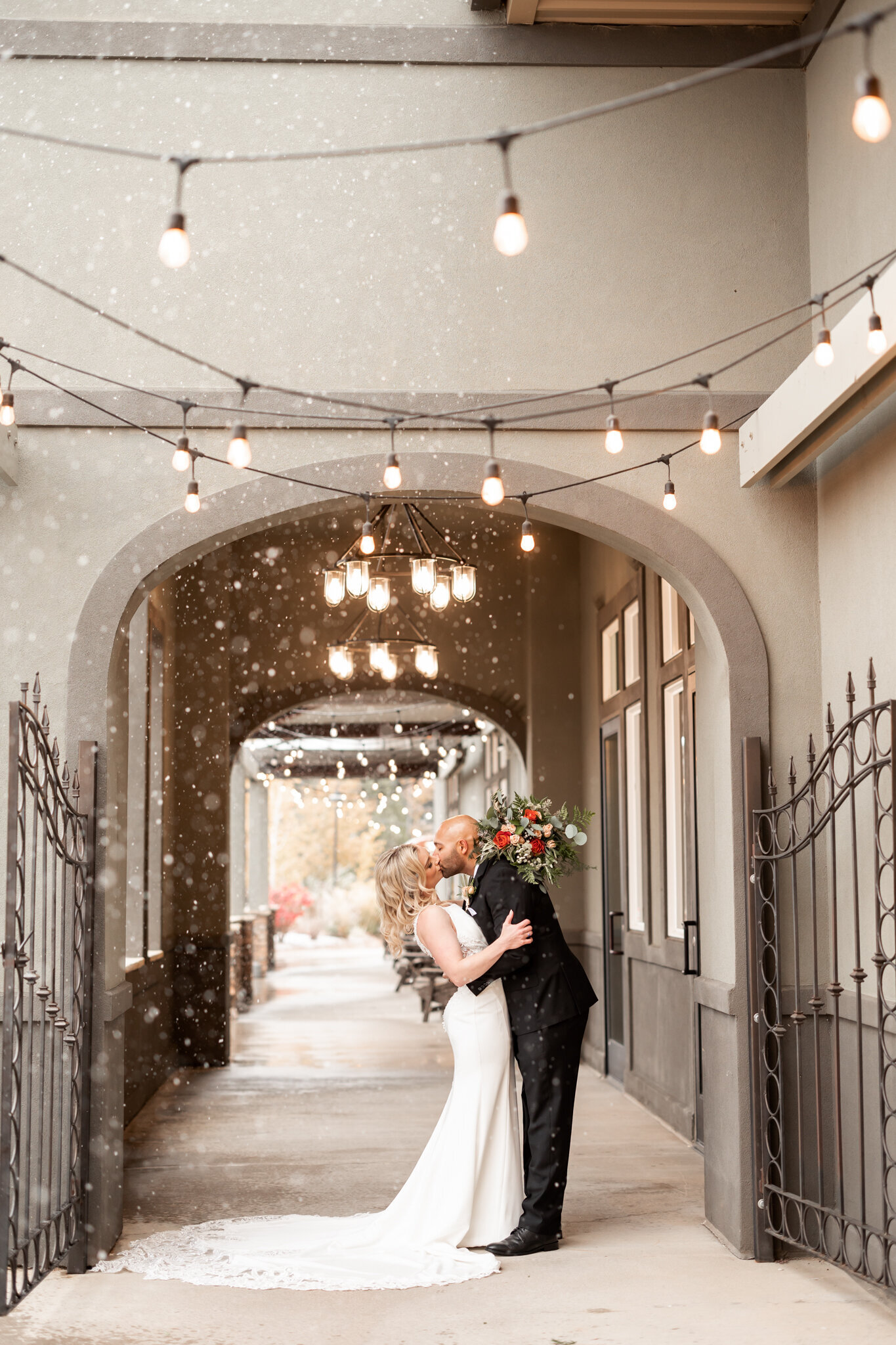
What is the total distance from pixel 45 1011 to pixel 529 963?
198 centimetres

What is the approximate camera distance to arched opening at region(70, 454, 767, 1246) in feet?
18.1

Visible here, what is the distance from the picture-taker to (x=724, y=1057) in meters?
5.45

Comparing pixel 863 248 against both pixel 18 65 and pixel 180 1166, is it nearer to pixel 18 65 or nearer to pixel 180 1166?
pixel 18 65

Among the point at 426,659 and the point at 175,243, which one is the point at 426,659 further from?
the point at 175,243

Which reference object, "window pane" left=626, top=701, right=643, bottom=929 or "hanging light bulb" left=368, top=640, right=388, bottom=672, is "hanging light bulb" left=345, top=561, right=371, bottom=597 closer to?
"hanging light bulb" left=368, top=640, right=388, bottom=672

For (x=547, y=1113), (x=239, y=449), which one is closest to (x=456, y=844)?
(x=547, y=1113)

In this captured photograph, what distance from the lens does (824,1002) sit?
5.20 meters

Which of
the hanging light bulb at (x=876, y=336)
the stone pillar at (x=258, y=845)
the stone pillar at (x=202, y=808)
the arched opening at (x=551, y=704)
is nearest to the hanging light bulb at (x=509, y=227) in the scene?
the hanging light bulb at (x=876, y=336)

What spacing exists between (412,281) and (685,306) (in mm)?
1234

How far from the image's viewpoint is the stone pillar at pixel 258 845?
24969 millimetres

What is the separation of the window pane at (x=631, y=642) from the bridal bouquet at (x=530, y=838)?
384cm

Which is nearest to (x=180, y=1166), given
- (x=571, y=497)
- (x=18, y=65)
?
(x=571, y=497)

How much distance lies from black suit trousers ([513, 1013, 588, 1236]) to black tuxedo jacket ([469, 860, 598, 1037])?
61 millimetres

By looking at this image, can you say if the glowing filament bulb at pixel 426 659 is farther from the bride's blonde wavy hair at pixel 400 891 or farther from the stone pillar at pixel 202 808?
the bride's blonde wavy hair at pixel 400 891
